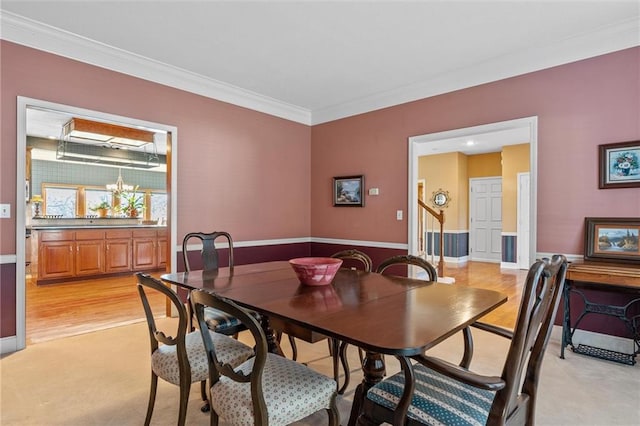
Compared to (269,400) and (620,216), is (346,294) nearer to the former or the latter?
(269,400)

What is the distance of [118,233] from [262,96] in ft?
11.7

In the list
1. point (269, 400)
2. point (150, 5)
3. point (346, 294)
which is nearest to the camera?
point (269, 400)

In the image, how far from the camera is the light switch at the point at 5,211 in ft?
9.09

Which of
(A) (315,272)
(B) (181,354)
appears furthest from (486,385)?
(B) (181,354)

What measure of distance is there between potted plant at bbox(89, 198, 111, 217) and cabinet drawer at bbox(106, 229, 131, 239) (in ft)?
6.24

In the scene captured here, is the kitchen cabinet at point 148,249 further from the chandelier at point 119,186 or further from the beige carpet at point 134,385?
the beige carpet at point 134,385

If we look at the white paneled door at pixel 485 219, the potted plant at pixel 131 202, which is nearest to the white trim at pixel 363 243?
the white paneled door at pixel 485 219

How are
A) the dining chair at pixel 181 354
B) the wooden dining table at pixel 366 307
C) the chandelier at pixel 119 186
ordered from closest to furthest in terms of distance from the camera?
1. the wooden dining table at pixel 366 307
2. the dining chair at pixel 181 354
3. the chandelier at pixel 119 186

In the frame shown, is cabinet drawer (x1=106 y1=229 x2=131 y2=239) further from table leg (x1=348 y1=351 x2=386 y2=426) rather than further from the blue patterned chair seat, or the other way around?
the blue patterned chair seat

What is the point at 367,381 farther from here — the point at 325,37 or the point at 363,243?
the point at 363,243

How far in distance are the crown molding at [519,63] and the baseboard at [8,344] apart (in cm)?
428

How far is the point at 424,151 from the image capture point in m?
7.73

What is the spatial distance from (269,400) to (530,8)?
123 inches

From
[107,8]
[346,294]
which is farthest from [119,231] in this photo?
[346,294]
